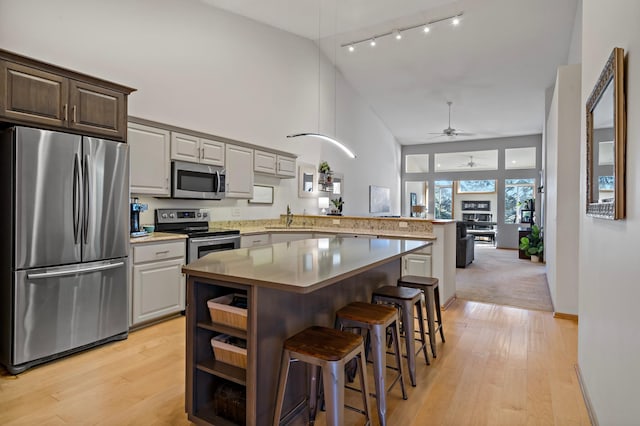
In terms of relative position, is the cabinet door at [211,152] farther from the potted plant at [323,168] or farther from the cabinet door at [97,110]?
the potted plant at [323,168]

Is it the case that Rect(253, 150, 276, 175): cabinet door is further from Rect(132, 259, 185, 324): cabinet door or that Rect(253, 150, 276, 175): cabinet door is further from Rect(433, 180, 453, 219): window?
Rect(433, 180, 453, 219): window

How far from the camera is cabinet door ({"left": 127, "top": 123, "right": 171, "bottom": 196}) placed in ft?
11.6

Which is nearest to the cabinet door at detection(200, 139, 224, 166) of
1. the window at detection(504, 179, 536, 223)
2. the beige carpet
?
the beige carpet

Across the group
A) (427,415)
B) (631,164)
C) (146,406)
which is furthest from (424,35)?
(146,406)

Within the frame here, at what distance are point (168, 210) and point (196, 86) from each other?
168 centimetres

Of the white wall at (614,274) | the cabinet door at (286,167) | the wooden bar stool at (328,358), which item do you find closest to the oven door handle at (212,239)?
the cabinet door at (286,167)

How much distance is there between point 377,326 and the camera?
1896mm

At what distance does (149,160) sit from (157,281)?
1.27m

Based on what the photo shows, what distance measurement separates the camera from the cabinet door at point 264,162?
5141 millimetres

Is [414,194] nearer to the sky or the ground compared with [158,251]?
nearer to the sky

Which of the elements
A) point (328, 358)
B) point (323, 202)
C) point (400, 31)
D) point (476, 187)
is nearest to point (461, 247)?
point (323, 202)

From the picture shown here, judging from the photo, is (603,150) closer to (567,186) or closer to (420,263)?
(567,186)

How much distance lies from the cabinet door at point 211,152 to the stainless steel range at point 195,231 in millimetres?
651

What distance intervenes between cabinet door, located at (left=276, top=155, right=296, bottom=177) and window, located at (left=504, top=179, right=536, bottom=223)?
23.5ft
